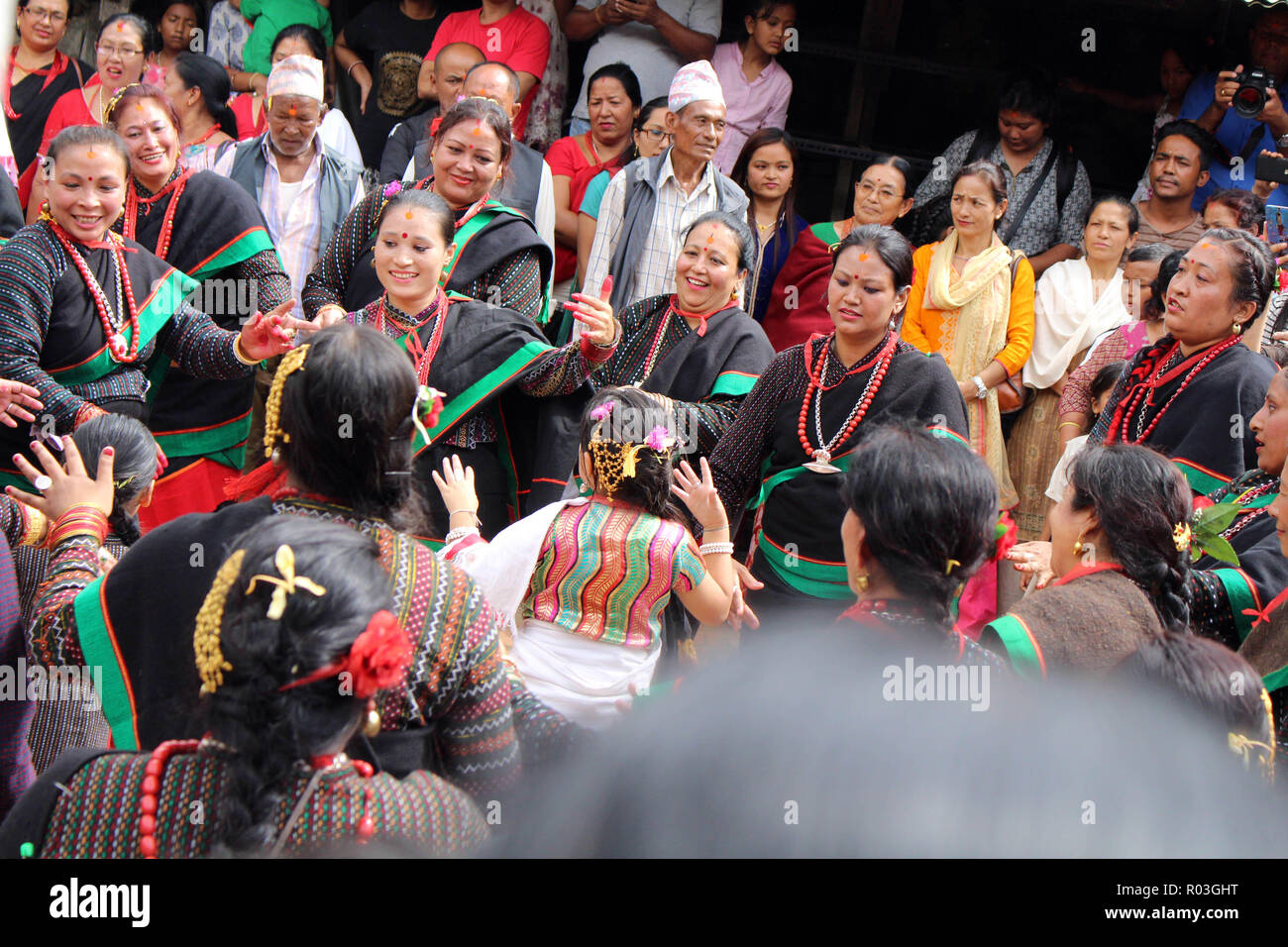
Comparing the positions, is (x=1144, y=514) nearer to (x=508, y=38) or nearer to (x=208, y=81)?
(x=508, y=38)

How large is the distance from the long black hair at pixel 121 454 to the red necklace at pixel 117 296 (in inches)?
28.7

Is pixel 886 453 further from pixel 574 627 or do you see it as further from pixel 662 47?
pixel 662 47

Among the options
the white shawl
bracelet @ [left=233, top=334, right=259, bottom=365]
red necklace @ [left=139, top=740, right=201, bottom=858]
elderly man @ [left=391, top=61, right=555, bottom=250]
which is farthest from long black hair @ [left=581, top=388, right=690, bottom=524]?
the white shawl

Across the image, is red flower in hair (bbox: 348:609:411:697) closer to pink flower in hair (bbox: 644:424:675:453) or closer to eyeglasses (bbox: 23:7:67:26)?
pink flower in hair (bbox: 644:424:675:453)

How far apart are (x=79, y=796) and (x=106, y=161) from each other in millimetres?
2118

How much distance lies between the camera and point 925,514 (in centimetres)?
168

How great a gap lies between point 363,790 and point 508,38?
14.6 ft

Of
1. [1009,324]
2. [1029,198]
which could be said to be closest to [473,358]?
[1009,324]

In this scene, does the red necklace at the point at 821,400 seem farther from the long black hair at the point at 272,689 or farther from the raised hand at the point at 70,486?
the long black hair at the point at 272,689

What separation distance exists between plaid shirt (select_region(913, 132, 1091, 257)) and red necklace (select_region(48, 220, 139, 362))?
132 inches

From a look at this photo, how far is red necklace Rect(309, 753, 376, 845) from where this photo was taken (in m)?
1.33

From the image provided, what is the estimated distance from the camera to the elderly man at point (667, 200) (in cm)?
434

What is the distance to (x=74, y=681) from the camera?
2168 mm

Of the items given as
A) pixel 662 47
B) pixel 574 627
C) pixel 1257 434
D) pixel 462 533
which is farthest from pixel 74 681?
pixel 662 47
